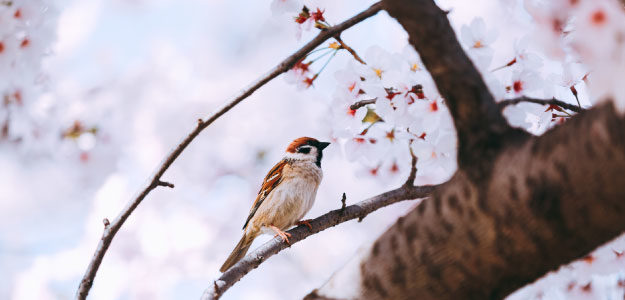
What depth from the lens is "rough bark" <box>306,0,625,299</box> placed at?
100 cm

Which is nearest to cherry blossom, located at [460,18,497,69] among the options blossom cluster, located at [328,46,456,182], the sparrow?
blossom cluster, located at [328,46,456,182]

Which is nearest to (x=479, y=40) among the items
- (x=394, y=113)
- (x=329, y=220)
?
(x=394, y=113)

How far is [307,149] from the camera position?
3.94 metres

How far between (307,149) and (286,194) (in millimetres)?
502

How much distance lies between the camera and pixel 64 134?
2.76 m

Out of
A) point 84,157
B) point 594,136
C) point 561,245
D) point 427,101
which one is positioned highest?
point 84,157

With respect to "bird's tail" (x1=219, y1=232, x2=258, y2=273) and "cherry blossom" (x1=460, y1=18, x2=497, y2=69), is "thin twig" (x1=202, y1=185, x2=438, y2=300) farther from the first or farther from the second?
"bird's tail" (x1=219, y1=232, x2=258, y2=273)

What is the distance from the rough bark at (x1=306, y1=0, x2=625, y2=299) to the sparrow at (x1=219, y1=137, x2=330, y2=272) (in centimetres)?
211

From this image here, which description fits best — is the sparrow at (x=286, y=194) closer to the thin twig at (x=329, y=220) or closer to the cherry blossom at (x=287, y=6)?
the thin twig at (x=329, y=220)

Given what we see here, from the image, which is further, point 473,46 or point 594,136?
point 473,46

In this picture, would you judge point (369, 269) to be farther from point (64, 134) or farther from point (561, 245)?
point (64, 134)

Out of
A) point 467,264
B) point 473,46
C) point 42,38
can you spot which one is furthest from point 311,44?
point 42,38

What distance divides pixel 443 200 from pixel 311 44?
76 centimetres

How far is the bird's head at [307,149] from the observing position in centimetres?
393
